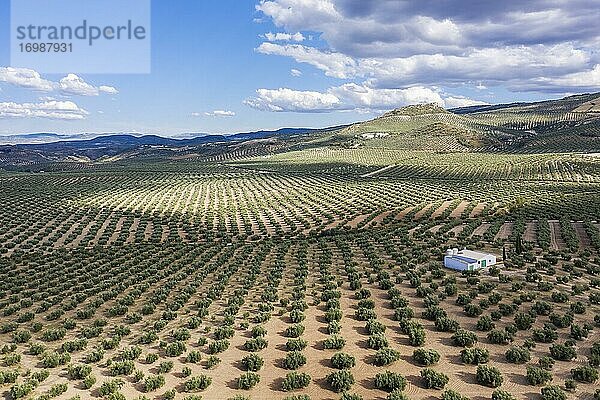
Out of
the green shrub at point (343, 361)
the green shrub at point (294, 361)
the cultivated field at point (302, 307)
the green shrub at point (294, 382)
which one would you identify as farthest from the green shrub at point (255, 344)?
the green shrub at point (343, 361)

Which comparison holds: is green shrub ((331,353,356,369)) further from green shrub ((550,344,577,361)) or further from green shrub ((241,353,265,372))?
green shrub ((550,344,577,361))

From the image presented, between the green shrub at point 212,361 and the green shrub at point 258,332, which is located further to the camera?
the green shrub at point 258,332

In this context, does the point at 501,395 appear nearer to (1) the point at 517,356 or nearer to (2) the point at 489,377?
(2) the point at 489,377

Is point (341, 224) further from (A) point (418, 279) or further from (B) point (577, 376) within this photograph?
(B) point (577, 376)

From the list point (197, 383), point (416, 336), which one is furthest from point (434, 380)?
point (197, 383)

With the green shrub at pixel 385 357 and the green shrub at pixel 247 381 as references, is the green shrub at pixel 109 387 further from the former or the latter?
the green shrub at pixel 385 357

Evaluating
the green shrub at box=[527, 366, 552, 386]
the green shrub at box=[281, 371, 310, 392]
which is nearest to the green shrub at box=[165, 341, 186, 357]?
the green shrub at box=[281, 371, 310, 392]

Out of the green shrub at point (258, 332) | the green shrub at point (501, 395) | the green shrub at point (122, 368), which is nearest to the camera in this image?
the green shrub at point (501, 395)

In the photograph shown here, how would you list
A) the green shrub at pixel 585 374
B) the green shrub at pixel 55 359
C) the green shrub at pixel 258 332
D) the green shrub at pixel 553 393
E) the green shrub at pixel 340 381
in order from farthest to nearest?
the green shrub at pixel 258 332 < the green shrub at pixel 55 359 < the green shrub at pixel 340 381 < the green shrub at pixel 585 374 < the green shrub at pixel 553 393
